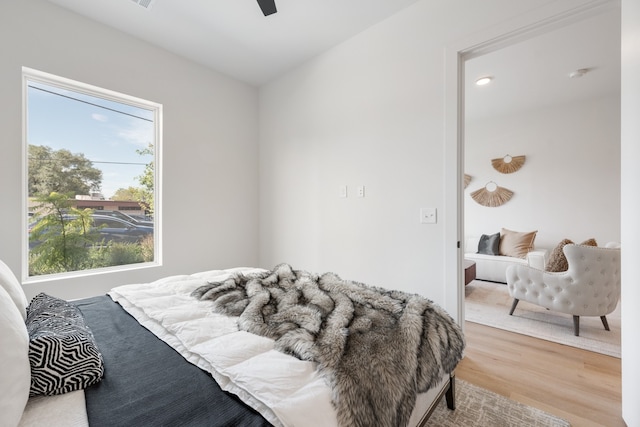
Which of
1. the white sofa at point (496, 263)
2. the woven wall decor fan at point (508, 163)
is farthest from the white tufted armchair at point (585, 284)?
the woven wall decor fan at point (508, 163)

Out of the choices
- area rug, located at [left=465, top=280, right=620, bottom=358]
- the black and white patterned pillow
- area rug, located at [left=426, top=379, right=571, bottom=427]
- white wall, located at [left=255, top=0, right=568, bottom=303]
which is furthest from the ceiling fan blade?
area rug, located at [left=465, top=280, right=620, bottom=358]

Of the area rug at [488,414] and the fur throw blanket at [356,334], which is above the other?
the fur throw blanket at [356,334]

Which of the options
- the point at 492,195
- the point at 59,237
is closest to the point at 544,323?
the point at 492,195

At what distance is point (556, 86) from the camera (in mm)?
3525

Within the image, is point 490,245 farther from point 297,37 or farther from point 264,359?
point 264,359

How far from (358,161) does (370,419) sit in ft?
6.99

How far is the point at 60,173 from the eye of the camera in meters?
2.34

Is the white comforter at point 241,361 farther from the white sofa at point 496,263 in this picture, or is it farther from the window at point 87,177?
the white sofa at point 496,263

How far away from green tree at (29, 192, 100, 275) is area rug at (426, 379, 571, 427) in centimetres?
298

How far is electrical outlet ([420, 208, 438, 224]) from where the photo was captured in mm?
2107

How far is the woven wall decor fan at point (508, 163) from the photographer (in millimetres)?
4520

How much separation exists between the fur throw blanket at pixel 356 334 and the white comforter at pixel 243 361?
5 centimetres

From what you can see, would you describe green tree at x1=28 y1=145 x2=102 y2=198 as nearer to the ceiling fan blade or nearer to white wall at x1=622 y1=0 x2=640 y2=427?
the ceiling fan blade

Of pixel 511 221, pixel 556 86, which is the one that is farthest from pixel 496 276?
pixel 556 86
